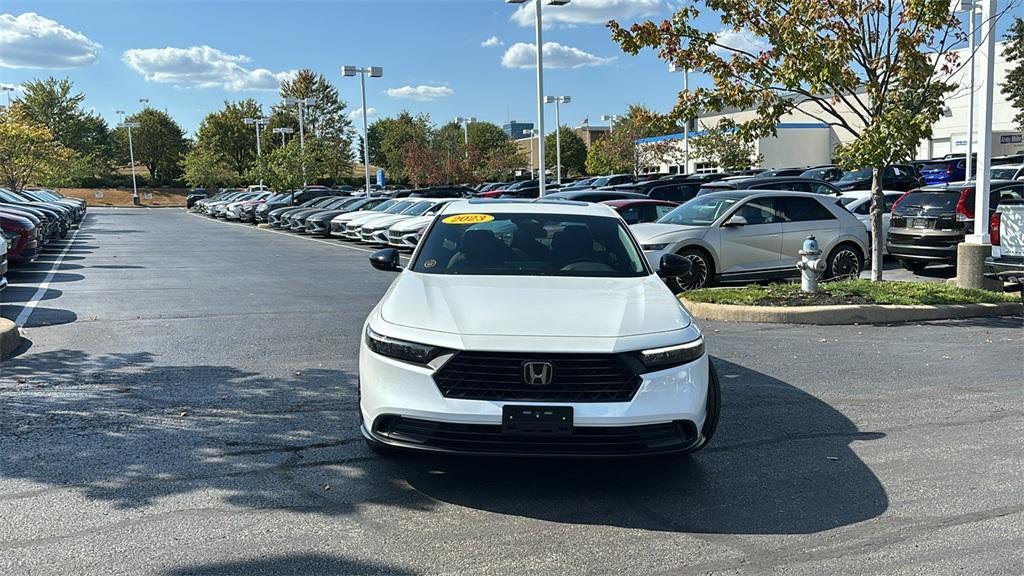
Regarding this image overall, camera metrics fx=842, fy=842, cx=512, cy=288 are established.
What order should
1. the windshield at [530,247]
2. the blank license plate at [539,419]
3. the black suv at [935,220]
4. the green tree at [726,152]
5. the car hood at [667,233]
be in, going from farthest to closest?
the green tree at [726,152], the black suv at [935,220], the car hood at [667,233], the windshield at [530,247], the blank license plate at [539,419]

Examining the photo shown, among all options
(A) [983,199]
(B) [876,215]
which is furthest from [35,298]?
(A) [983,199]

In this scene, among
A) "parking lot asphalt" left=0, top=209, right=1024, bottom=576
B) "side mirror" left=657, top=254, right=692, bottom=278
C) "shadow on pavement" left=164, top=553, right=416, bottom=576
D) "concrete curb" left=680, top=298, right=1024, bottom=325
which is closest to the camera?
"shadow on pavement" left=164, top=553, right=416, bottom=576

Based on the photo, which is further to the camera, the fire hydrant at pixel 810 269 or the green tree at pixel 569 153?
the green tree at pixel 569 153

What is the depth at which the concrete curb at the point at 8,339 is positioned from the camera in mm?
7984

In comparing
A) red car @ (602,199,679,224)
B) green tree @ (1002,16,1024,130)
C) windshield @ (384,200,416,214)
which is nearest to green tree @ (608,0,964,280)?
red car @ (602,199,679,224)

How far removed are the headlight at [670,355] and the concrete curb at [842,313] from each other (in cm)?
581

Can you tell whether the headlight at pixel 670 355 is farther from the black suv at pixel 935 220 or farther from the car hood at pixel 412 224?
the car hood at pixel 412 224

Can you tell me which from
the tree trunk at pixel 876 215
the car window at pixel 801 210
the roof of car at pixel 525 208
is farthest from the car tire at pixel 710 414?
the car window at pixel 801 210

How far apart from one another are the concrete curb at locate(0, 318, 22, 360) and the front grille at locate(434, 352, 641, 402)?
5.84 metres

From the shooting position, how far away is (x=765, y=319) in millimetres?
9914

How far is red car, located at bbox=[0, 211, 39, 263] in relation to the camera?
14.9 m

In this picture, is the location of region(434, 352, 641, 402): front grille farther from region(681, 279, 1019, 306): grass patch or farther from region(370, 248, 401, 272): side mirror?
region(681, 279, 1019, 306): grass patch

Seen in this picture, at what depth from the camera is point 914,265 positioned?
567 inches

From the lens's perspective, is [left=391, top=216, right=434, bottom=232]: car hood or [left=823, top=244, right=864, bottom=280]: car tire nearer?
[left=823, top=244, right=864, bottom=280]: car tire
